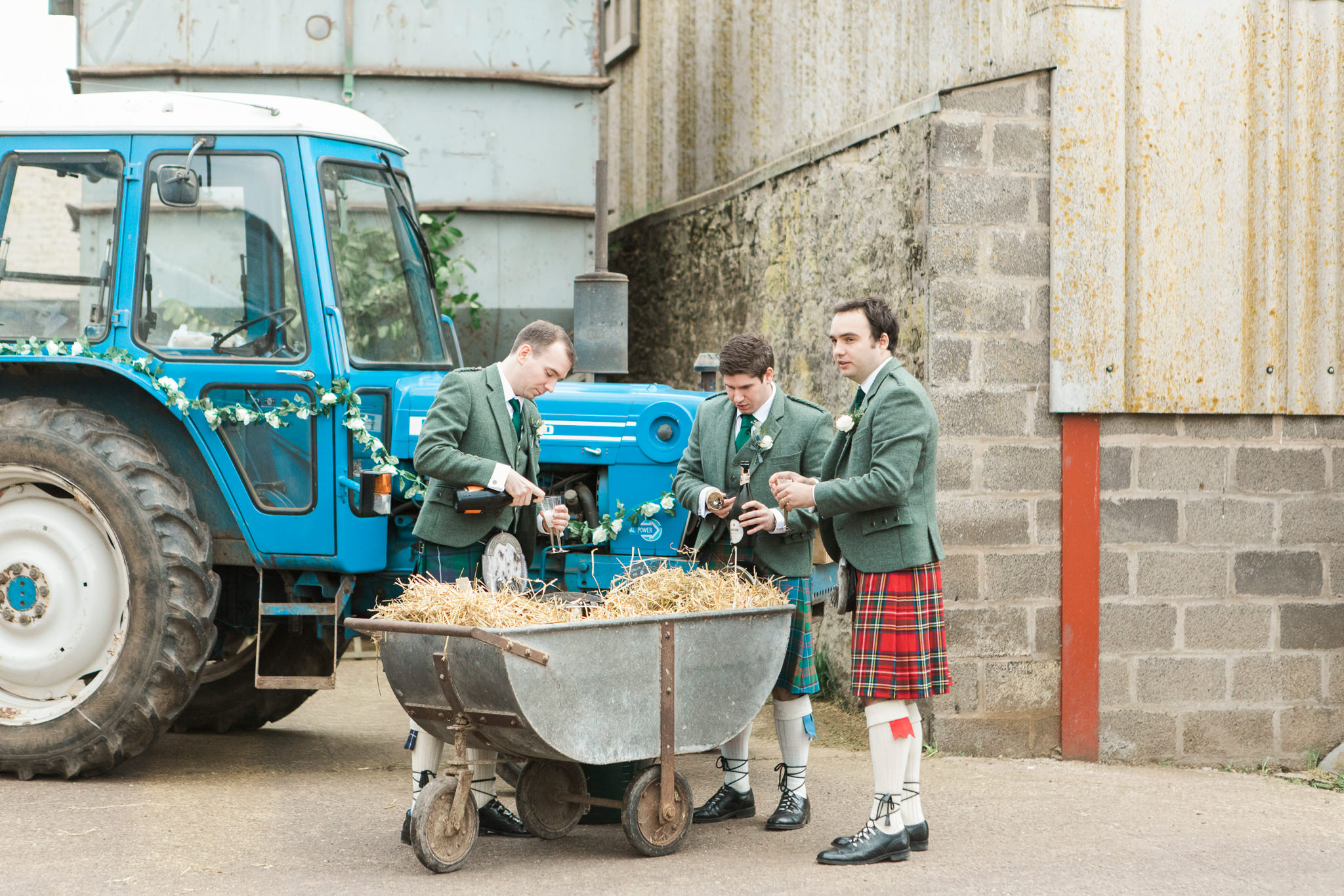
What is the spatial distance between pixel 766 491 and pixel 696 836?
123 cm

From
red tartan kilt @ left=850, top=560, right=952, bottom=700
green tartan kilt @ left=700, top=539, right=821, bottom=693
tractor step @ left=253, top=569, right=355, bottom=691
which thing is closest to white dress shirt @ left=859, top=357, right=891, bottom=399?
red tartan kilt @ left=850, top=560, right=952, bottom=700

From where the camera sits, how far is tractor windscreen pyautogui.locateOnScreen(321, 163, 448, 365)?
558cm

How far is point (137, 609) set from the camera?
17.4ft

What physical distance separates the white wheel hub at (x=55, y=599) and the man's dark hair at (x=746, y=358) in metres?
2.55

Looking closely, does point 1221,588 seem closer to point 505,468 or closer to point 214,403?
point 505,468

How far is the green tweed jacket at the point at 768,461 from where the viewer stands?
4887 millimetres

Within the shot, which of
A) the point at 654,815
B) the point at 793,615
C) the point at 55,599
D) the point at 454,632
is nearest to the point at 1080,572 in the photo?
the point at 793,615

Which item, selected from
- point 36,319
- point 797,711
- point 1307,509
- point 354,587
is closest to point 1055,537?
point 1307,509

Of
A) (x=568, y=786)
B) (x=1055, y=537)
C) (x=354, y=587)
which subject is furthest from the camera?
(x=1055, y=537)

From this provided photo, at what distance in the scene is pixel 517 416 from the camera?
4988mm

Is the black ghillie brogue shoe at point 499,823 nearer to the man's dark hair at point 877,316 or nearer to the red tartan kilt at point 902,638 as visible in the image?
the red tartan kilt at point 902,638

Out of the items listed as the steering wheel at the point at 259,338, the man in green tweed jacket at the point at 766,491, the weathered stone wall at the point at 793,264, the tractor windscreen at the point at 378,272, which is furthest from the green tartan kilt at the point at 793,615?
the steering wheel at the point at 259,338

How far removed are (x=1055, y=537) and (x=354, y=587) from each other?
3.13 metres

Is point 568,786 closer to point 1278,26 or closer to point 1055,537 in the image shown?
point 1055,537
